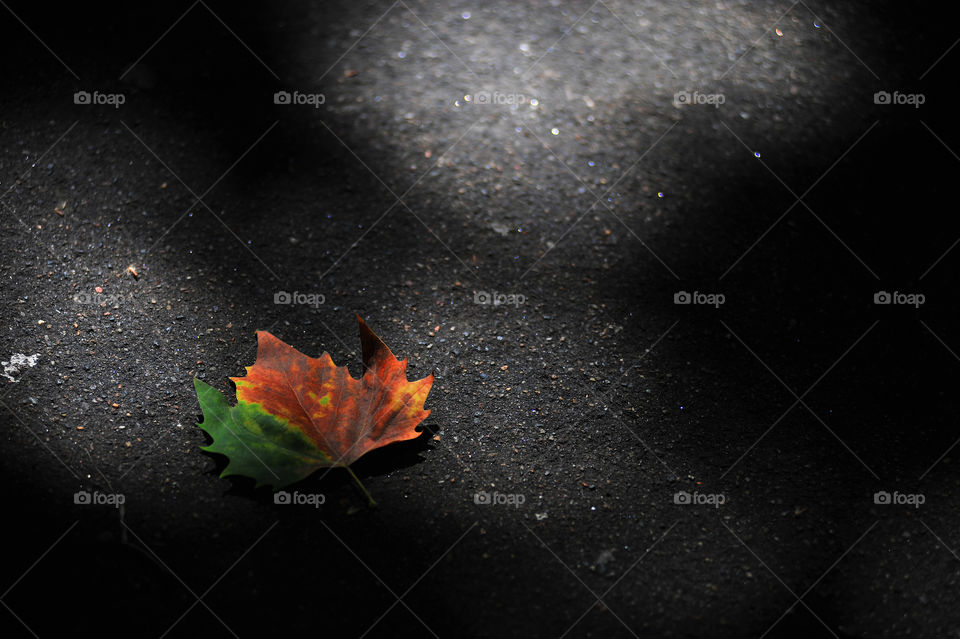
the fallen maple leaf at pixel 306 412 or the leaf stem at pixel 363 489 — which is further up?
the fallen maple leaf at pixel 306 412

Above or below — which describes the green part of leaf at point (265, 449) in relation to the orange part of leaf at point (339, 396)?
below

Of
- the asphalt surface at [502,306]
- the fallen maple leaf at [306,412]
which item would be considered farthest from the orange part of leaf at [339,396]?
the asphalt surface at [502,306]

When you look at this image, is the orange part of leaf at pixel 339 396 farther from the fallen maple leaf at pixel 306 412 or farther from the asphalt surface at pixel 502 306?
the asphalt surface at pixel 502 306

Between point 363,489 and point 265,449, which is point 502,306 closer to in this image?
point 363,489

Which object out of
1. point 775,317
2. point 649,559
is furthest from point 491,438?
point 775,317

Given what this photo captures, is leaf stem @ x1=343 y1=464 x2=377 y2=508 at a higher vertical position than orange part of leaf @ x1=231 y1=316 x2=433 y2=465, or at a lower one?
lower

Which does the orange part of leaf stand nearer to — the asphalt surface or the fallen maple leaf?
the fallen maple leaf

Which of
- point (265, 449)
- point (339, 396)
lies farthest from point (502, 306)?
point (265, 449)

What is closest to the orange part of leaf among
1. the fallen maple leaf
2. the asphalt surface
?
the fallen maple leaf
